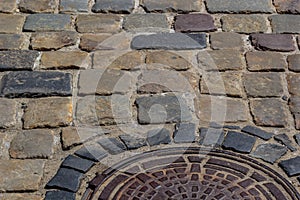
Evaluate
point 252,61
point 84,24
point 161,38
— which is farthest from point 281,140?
point 84,24

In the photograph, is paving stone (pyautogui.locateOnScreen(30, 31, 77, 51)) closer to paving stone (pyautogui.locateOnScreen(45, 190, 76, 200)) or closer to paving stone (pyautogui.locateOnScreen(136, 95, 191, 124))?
paving stone (pyautogui.locateOnScreen(136, 95, 191, 124))

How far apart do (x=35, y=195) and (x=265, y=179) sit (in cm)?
122

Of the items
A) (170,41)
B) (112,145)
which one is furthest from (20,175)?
(170,41)

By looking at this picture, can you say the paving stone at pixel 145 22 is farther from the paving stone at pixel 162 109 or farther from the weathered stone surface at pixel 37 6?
the paving stone at pixel 162 109

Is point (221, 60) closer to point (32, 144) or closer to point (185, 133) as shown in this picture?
point (185, 133)

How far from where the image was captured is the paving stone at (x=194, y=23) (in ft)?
16.4

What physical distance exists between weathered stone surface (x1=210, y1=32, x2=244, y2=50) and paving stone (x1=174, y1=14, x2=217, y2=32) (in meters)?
0.10

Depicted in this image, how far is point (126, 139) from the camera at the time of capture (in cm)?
402

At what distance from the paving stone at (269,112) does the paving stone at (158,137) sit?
21.9 inches

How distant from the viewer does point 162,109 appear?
4.27 meters

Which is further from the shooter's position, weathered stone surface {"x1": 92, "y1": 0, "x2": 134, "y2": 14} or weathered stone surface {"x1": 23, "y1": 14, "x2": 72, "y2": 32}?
weathered stone surface {"x1": 92, "y1": 0, "x2": 134, "y2": 14}

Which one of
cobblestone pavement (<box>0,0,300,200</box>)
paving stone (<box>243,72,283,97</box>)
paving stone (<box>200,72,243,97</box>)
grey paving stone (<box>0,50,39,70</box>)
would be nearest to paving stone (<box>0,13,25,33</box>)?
cobblestone pavement (<box>0,0,300,200</box>)

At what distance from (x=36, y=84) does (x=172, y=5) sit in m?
1.35

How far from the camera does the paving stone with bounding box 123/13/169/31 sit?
5031 mm
